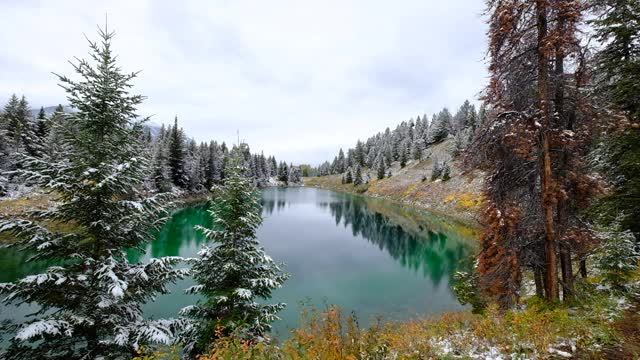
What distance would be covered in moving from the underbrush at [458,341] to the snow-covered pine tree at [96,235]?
261 cm

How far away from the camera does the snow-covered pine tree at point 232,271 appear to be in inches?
387

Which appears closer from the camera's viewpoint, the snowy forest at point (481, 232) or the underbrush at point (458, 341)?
the underbrush at point (458, 341)

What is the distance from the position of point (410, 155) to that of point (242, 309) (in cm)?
9349

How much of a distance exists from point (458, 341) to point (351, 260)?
70.2ft

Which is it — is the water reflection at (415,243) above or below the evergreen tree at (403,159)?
below

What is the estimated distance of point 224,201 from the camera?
10781mm

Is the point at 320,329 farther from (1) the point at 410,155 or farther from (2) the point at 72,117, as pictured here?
(1) the point at 410,155

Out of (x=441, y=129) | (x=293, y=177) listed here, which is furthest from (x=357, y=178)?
(x=293, y=177)

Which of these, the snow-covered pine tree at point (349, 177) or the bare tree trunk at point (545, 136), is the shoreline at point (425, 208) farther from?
the bare tree trunk at point (545, 136)

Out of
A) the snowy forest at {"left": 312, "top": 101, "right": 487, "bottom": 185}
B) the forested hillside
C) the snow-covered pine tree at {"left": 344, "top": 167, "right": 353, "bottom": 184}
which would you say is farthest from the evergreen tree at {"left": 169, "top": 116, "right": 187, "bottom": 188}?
the snow-covered pine tree at {"left": 344, "top": 167, "right": 353, "bottom": 184}

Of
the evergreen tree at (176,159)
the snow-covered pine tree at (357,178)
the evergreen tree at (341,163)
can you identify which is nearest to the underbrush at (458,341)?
the evergreen tree at (176,159)

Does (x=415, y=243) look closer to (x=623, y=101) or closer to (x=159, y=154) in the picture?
(x=623, y=101)

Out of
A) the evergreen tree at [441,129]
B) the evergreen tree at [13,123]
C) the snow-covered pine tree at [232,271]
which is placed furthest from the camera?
the evergreen tree at [441,129]

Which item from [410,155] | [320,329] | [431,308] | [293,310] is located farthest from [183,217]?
[410,155]
